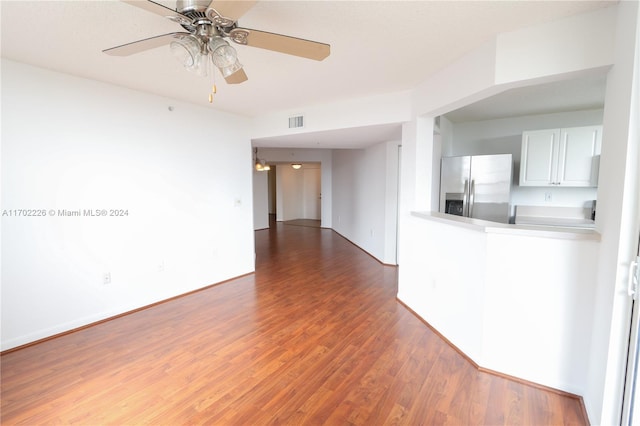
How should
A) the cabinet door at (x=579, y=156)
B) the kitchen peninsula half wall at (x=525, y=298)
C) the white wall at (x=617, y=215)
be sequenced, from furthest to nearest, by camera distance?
the cabinet door at (x=579, y=156)
the kitchen peninsula half wall at (x=525, y=298)
the white wall at (x=617, y=215)

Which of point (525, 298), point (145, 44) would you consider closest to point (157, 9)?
point (145, 44)

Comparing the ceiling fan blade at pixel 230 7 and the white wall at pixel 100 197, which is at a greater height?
the ceiling fan blade at pixel 230 7

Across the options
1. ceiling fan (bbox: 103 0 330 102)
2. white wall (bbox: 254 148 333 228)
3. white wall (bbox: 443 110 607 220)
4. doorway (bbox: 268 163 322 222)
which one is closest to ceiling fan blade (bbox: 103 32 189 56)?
ceiling fan (bbox: 103 0 330 102)

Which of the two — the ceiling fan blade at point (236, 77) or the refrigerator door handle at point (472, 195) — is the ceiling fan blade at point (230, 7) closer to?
the ceiling fan blade at point (236, 77)

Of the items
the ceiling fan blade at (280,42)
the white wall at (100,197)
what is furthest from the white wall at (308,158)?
the ceiling fan blade at (280,42)

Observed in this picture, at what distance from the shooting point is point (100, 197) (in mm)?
3012

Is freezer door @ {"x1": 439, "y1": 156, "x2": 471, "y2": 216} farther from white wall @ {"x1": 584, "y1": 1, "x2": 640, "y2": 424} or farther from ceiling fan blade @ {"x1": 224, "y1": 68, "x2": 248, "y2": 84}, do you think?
ceiling fan blade @ {"x1": 224, "y1": 68, "x2": 248, "y2": 84}

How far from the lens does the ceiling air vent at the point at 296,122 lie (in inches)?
157

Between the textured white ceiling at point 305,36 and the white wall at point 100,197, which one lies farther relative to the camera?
the white wall at point 100,197

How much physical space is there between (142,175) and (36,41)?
4.88ft

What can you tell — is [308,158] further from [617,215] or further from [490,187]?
[617,215]

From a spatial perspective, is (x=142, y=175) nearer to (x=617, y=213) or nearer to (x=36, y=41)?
(x=36, y=41)

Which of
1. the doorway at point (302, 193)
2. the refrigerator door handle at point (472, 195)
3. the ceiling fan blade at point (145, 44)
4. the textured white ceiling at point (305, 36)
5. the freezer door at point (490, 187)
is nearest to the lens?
the ceiling fan blade at point (145, 44)

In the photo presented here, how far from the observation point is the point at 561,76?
6.27ft
